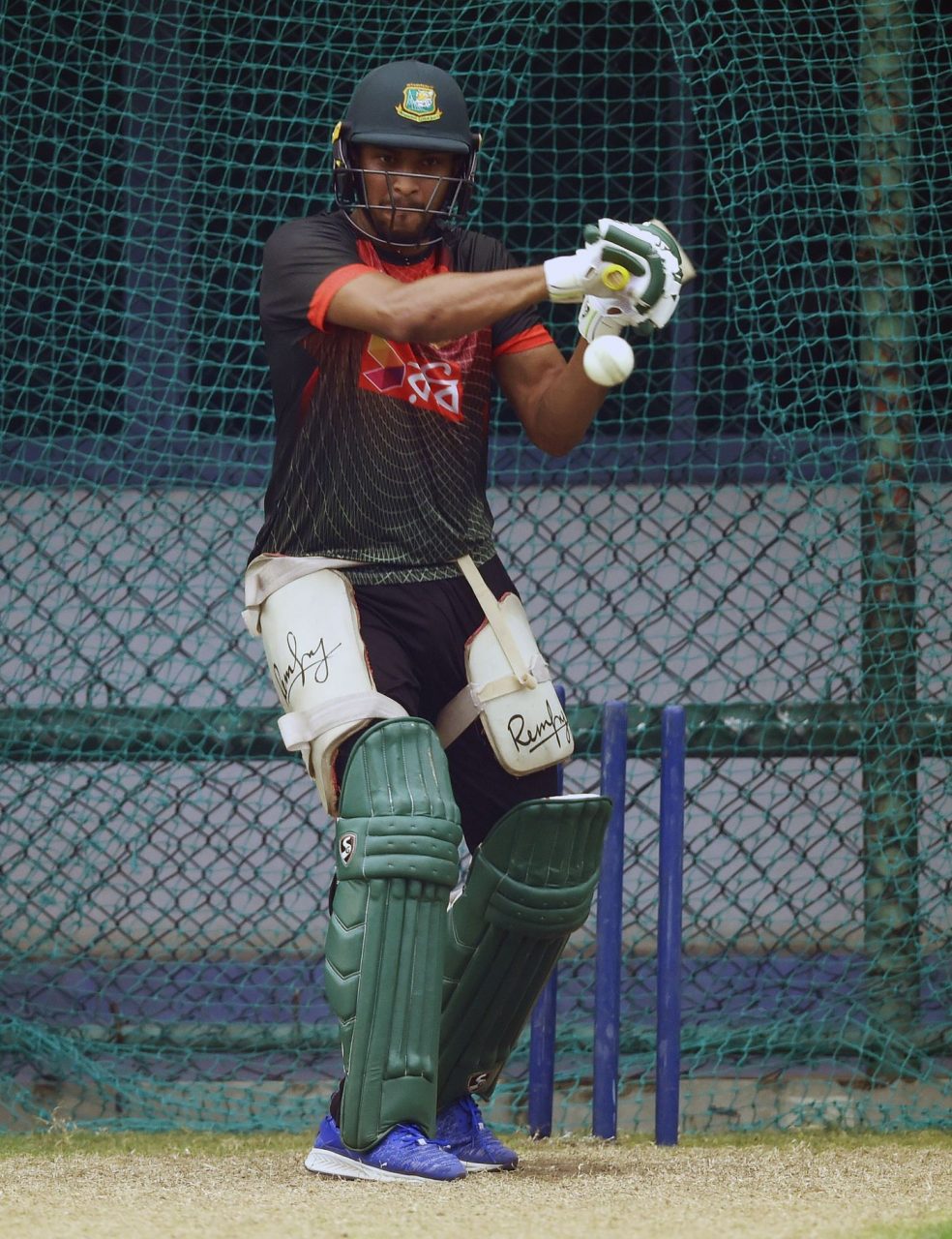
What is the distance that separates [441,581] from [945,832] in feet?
6.47

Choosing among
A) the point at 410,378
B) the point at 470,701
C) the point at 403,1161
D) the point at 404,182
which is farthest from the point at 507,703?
the point at 404,182

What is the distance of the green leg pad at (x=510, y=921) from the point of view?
358cm

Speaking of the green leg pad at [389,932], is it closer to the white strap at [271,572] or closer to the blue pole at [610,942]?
the white strap at [271,572]

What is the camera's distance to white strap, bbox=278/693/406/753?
343 cm

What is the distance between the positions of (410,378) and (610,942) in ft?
4.53

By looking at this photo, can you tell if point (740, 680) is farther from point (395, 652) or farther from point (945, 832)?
point (395, 652)

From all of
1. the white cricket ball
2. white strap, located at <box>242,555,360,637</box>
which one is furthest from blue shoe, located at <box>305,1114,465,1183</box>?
the white cricket ball

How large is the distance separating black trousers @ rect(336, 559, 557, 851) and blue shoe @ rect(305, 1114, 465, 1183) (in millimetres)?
628

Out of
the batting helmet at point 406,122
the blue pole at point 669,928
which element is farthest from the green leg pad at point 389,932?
the batting helmet at point 406,122

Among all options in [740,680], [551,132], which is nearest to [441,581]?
[740,680]

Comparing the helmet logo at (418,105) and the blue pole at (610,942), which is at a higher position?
the helmet logo at (418,105)

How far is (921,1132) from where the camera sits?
14.8ft

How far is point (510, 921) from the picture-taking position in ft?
11.8

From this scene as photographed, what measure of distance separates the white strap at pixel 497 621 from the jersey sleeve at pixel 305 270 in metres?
0.55
